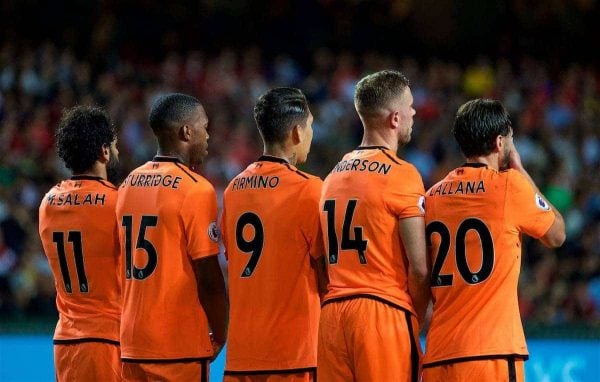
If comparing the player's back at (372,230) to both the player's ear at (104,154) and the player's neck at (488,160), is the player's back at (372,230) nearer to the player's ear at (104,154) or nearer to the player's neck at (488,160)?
→ the player's neck at (488,160)

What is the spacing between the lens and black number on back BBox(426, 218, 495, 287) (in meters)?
6.08

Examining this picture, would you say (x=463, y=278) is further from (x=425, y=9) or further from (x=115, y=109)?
(x=425, y=9)

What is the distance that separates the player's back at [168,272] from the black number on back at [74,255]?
469mm

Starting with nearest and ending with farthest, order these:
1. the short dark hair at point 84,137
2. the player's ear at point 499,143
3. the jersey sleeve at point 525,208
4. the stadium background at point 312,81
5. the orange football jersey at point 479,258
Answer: the orange football jersey at point 479,258
the jersey sleeve at point 525,208
the player's ear at point 499,143
the short dark hair at point 84,137
the stadium background at point 312,81

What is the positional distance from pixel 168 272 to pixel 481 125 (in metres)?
1.80

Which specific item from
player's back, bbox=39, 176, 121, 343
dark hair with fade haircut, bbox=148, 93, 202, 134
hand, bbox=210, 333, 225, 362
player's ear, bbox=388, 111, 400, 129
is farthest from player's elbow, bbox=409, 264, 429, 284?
player's back, bbox=39, 176, 121, 343

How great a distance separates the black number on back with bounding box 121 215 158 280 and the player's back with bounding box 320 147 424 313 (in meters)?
0.94

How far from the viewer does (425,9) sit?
634 inches

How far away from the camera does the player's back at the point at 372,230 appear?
6152 mm

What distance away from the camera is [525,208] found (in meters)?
6.18

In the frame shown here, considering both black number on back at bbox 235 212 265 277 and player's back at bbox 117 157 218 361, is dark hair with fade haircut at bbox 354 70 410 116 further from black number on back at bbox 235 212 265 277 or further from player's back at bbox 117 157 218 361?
player's back at bbox 117 157 218 361

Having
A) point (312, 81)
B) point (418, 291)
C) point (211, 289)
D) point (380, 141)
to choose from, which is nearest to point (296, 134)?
point (380, 141)

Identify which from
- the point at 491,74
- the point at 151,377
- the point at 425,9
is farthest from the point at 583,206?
the point at 151,377

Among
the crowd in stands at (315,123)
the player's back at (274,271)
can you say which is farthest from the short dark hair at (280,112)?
the crowd in stands at (315,123)
